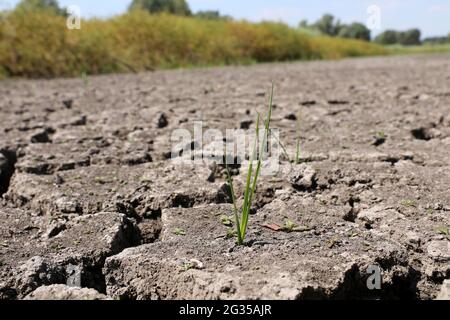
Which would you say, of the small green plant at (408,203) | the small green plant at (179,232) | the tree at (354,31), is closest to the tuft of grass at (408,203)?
the small green plant at (408,203)

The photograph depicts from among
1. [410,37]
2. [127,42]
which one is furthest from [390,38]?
[127,42]

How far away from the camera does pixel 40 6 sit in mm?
7465

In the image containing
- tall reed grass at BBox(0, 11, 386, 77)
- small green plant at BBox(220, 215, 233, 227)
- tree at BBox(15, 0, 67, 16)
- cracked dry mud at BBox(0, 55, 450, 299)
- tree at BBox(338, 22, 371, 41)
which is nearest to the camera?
cracked dry mud at BBox(0, 55, 450, 299)

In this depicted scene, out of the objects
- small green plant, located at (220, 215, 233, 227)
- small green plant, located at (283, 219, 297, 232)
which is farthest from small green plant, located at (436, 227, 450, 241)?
small green plant, located at (220, 215, 233, 227)

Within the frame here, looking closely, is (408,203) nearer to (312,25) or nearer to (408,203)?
(408,203)

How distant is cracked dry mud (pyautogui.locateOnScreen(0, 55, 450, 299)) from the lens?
1.02 meters

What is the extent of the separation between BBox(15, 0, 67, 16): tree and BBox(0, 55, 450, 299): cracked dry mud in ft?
16.1

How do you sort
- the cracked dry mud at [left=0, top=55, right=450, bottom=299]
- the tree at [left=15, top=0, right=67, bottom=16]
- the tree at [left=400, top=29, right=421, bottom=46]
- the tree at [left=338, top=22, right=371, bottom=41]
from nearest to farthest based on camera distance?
1. the cracked dry mud at [left=0, top=55, right=450, bottom=299]
2. the tree at [left=15, top=0, right=67, bottom=16]
3. the tree at [left=338, top=22, right=371, bottom=41]
4. the tree at [left=400, top=29, right=421, bottom=46]

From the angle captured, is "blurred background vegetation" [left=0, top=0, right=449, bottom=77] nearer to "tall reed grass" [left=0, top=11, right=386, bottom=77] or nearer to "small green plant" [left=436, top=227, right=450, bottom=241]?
"tall reed grass" [left=0, top=11, right=386, bottom=77]

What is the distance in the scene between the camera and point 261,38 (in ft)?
38.7

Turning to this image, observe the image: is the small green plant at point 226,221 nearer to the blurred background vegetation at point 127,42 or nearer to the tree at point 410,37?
the blurred background vegetation at point 127,42

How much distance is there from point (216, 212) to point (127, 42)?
290 inches

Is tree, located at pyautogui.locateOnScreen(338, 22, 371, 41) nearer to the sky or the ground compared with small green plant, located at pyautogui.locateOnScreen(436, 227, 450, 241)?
nearer to the sky
